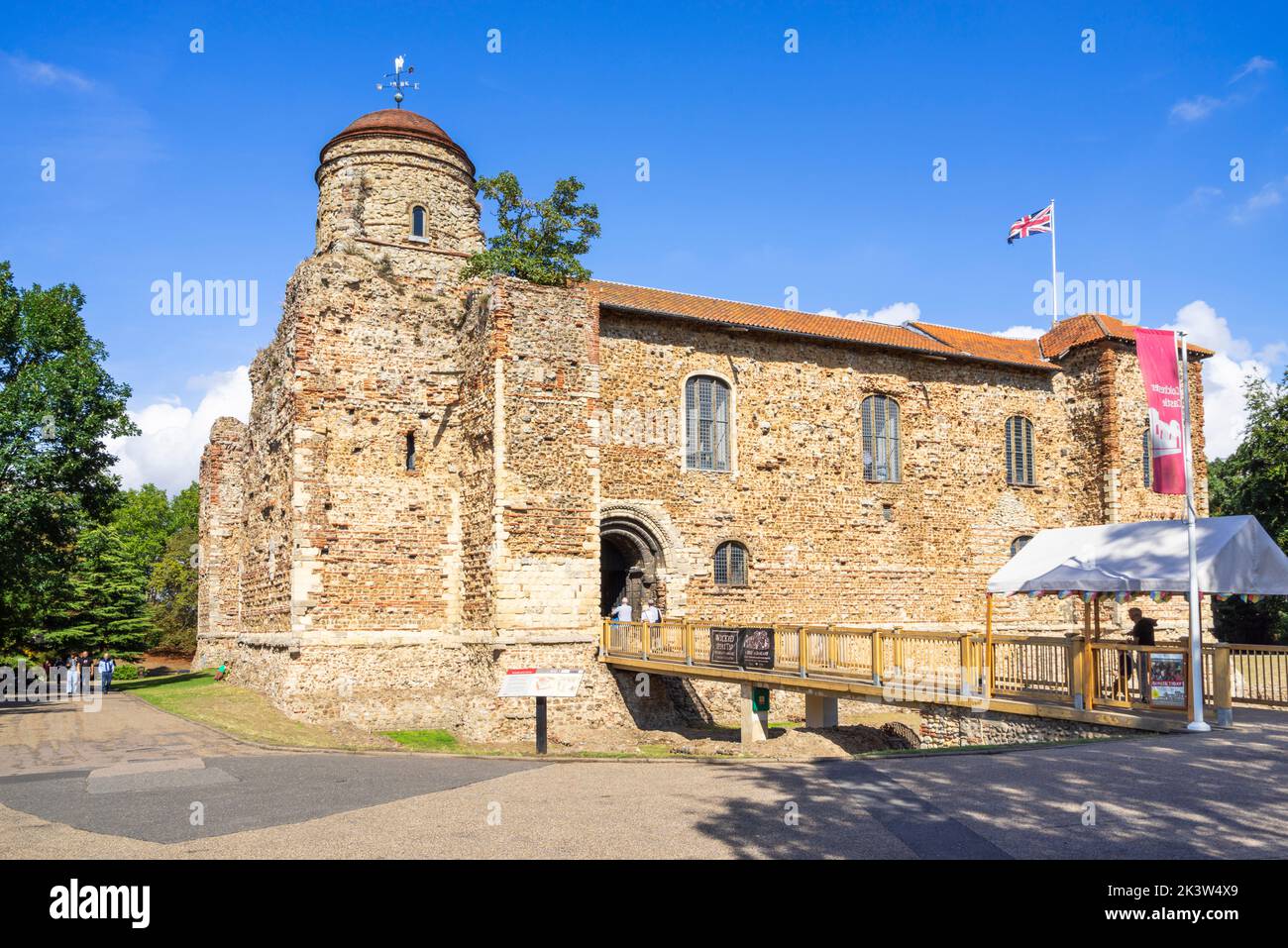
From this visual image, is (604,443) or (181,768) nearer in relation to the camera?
(181,768)

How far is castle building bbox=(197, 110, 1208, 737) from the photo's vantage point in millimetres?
21609

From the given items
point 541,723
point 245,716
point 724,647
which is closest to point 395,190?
point 245,716

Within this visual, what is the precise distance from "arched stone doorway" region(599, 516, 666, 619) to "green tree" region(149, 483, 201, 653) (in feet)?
112

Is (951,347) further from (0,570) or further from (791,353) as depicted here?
(0,570)

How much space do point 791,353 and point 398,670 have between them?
13.3 m

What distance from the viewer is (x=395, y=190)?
24359 millimetres

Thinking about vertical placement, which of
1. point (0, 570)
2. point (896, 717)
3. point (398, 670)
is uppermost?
point (0, 570)

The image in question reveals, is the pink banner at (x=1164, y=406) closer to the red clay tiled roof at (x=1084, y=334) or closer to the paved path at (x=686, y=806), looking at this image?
the paved path at (x=686, y=806)

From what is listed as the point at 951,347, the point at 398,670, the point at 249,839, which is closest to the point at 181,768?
the point at 249,839

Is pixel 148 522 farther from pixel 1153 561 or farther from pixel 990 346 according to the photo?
pixel 1153 561

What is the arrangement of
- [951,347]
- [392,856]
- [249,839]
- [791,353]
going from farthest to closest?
[951,347]
[791,353]
[249,839]
[392,856]

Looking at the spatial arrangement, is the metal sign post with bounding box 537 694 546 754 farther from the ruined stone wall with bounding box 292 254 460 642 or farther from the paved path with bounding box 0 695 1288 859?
the ruined stone wall with bounding box 292 254 460 642

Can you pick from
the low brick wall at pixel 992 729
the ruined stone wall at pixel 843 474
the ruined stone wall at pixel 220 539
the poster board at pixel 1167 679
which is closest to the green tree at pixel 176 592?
the ruined stone wall at pixel 220 539

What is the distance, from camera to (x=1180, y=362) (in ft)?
46.3
